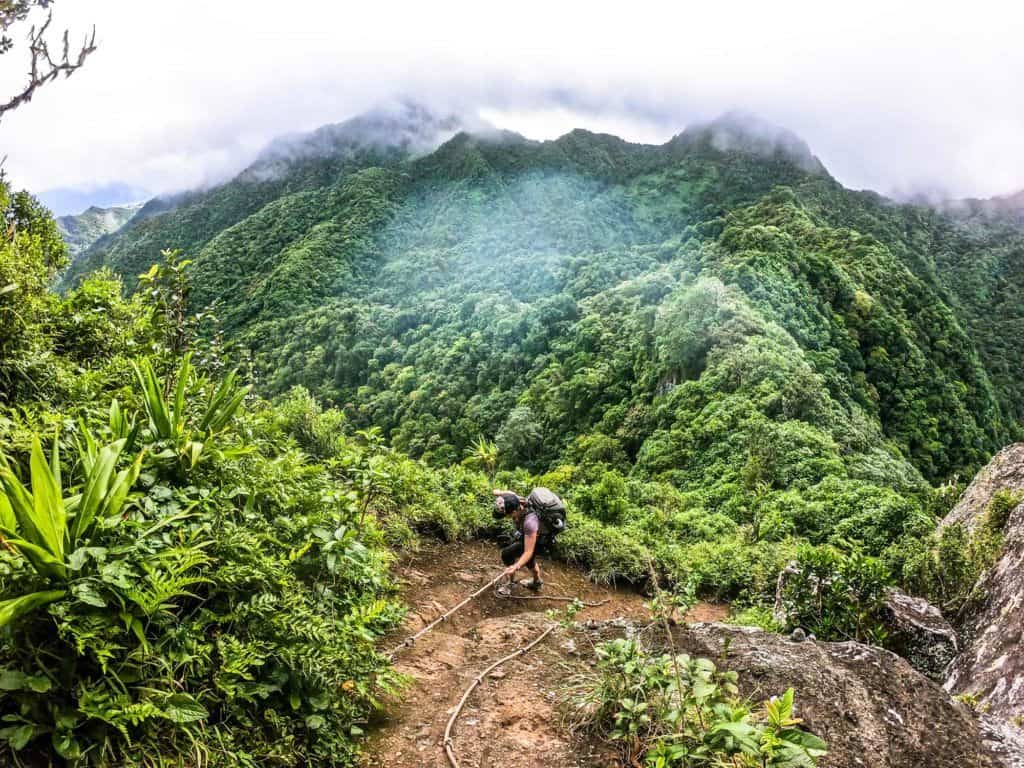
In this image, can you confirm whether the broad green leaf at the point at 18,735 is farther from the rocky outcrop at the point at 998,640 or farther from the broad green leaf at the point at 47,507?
the rocky outcrop at the point at 998,640

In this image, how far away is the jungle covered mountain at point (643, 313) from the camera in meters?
24.2

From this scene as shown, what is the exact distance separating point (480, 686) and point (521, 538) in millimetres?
2464

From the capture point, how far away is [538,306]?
55.2 meters

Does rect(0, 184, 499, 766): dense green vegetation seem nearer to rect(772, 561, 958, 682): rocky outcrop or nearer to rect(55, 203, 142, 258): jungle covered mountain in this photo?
rect(772, 561, 958, 682): rocky outcrop

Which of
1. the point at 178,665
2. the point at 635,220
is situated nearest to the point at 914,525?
the point at 178,665

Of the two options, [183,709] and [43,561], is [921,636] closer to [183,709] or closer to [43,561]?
[183,709]

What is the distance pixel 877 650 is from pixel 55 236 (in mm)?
7920

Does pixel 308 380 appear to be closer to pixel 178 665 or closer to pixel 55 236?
pixel 55 236

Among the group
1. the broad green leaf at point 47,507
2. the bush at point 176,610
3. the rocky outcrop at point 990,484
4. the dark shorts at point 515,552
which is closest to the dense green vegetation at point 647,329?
the rocky outcrop at point 990,484

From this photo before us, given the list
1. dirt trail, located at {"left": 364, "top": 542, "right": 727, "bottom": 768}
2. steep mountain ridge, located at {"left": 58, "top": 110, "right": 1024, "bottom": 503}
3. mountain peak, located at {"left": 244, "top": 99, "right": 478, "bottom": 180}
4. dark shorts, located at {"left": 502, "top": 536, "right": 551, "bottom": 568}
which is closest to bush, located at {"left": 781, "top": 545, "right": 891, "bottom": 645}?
dirt trail, located at {"left": 364, "top": 542, "right": 727, "bottom": 768}

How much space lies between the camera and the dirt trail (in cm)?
289

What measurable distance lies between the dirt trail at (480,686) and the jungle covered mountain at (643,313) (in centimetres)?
314

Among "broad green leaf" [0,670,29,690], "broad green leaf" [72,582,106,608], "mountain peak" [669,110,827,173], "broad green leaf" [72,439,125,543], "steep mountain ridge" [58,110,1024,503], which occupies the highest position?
"mountain peak" [669,110,827,173]

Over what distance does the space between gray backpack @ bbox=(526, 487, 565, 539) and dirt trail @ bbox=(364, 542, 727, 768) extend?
0.74m
